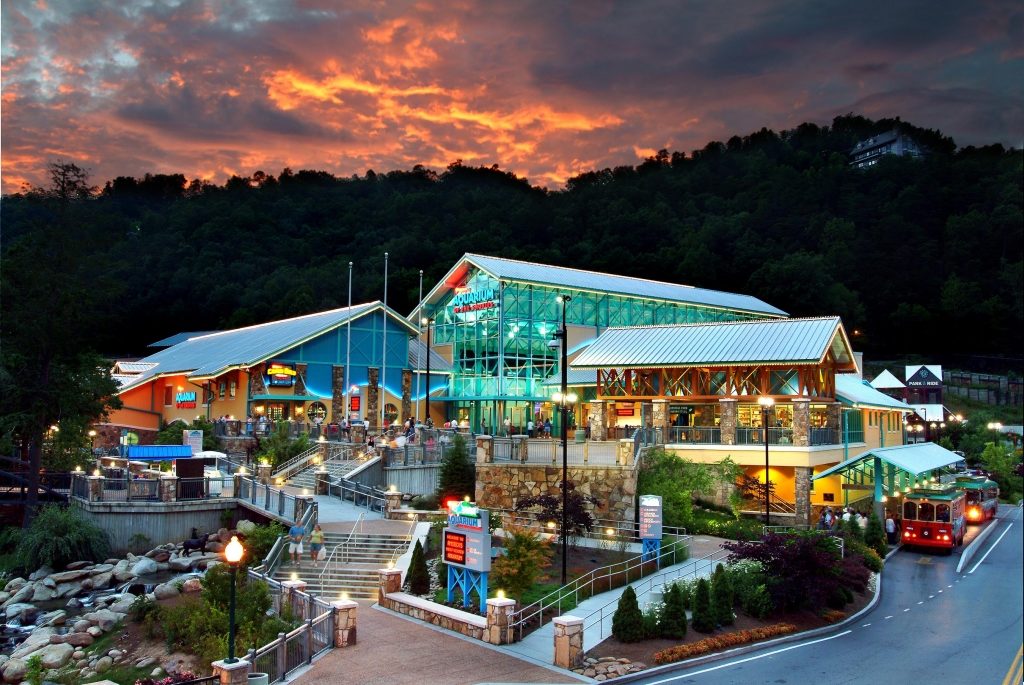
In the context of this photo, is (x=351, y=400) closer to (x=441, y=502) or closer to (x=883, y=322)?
(x=441, y=502)

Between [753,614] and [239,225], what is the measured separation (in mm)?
125998

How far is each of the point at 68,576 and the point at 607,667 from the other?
22312 millimetres

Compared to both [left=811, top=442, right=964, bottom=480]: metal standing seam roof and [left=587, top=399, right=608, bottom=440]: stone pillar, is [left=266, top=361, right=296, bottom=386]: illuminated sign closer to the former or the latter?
[left=587, top=399, right=608, bottom=440]: stone pillar

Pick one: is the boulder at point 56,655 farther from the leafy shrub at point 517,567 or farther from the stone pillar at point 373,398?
the stone pillar at point 373,398

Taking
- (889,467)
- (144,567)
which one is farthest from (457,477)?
(889,467)

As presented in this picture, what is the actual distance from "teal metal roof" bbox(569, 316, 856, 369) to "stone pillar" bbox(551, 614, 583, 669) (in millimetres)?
23284

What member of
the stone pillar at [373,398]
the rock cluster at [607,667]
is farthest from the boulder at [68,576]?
the stone pillar at [373,398]

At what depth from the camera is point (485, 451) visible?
36125 mm

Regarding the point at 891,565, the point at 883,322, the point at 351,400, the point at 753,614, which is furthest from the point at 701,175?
the point at 753,614

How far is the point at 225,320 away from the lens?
128250 millimetres

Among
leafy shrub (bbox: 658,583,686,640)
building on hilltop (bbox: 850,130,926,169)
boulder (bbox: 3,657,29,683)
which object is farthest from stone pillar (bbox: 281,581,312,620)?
building on hilltop (bbox: 850,130,926,169)

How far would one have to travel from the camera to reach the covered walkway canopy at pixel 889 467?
38.9 m

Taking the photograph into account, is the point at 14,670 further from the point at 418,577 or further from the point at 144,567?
the point at 418,577

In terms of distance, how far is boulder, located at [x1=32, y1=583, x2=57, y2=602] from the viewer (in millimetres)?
30734
